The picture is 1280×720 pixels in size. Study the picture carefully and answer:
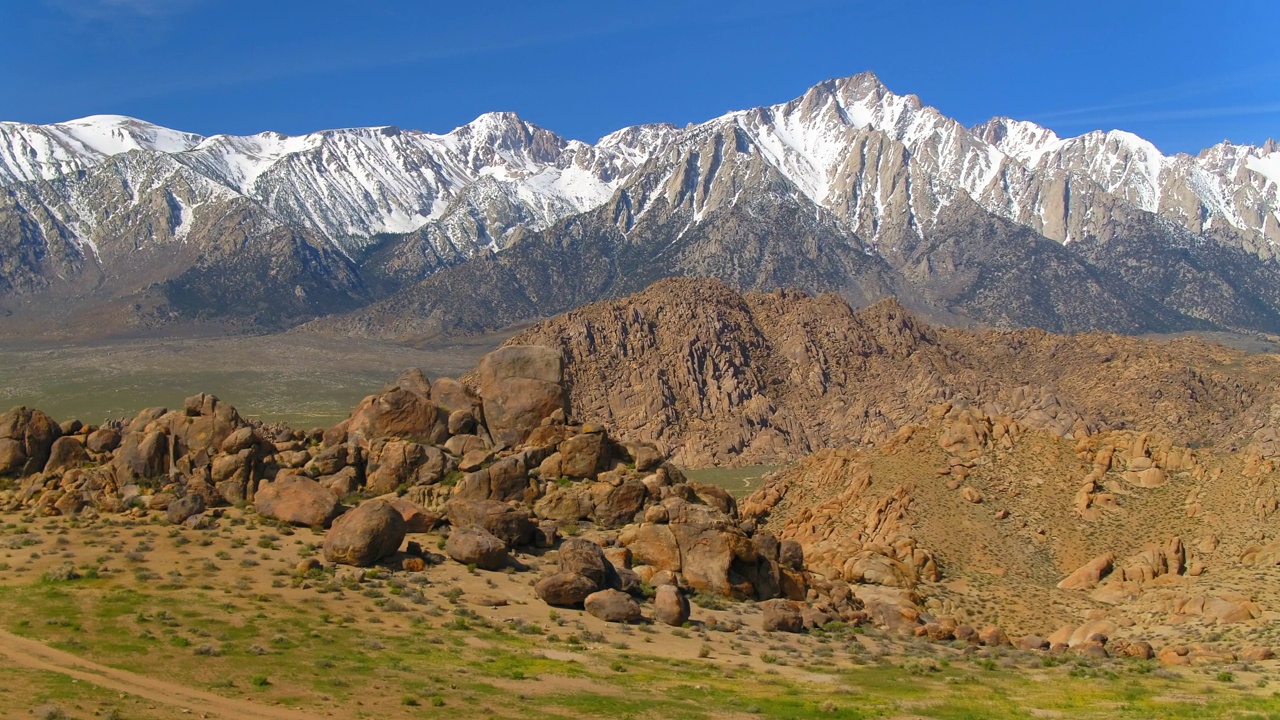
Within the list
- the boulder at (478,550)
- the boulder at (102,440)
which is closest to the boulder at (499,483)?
the boulder at (478,550)

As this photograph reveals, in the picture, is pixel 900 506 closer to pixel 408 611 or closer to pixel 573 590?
pixel 573 590

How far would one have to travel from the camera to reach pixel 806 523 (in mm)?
89500

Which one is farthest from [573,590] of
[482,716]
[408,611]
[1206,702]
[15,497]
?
[15,497]

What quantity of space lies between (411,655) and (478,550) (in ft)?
35.9

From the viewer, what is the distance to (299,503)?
5372 centimetres

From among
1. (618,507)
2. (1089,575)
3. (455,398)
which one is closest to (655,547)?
(618,507)

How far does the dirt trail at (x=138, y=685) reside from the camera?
106ft

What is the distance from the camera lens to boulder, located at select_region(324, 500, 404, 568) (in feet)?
159

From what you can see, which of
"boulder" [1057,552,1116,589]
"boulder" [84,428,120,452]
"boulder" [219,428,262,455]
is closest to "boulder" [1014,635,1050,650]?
"boulder" [1057,552,1116,589]

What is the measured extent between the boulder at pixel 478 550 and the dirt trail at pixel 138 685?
667 inches

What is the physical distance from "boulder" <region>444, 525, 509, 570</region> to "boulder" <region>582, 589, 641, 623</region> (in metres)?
4.99

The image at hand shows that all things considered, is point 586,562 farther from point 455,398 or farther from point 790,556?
point 455,398

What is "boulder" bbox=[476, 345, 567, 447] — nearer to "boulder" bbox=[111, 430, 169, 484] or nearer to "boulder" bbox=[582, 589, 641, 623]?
"boulder" bbox=[111, 430, 169, 484]

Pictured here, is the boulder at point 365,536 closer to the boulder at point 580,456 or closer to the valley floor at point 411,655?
the valley floor at point 411,655
